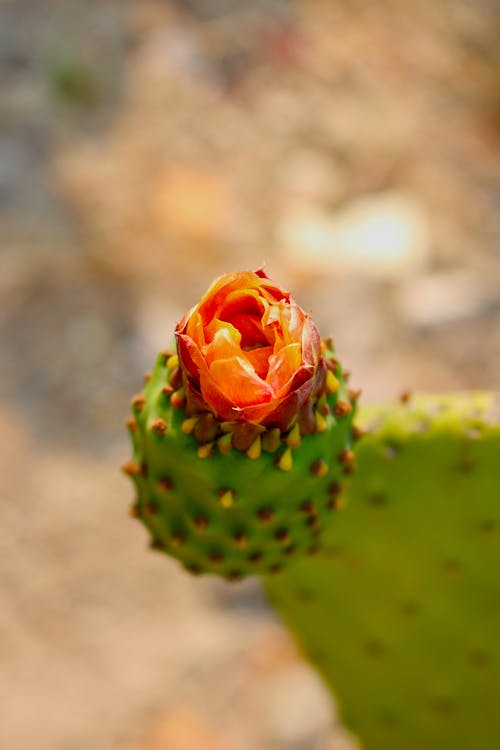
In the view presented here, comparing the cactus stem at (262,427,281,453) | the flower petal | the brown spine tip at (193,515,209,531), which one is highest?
the brown spine tip at (193,515,209,531)

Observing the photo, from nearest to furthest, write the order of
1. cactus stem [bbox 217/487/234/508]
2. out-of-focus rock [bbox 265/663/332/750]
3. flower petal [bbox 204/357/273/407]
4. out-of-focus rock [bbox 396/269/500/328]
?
flower petal [bbox 204/357/273/407]
cactus stem [bbox 217/487/234/508]
out-of-focus rock [bbox 265/663/332/750]
out-of-focus rock [bbox 396/269/500/328]

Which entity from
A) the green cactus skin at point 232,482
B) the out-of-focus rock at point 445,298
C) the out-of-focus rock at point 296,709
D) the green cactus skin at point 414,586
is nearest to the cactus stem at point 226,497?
the green cactus skin at point 232,482

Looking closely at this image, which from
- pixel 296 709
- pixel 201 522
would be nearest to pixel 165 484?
pixel 201 522

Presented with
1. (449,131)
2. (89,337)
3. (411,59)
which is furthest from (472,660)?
(411,59)

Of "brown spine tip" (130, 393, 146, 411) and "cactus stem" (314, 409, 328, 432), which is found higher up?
"brown spine tip" (130, 393, 146, 411)

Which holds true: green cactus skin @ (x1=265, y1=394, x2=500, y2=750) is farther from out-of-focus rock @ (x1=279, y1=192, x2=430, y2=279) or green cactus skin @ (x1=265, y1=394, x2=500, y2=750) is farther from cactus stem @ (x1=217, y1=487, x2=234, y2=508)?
out-of-focus rock @ (x1=279, y1=192, x2=430, y2=279)

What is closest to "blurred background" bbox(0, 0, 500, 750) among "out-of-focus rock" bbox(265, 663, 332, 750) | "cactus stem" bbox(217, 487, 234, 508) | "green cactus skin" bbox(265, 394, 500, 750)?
"out-of-focus rock" bbox(265, 663, 332, 750)

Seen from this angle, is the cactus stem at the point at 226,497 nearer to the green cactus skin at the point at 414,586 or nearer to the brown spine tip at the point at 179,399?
the brown spine tip at the point at 179,399

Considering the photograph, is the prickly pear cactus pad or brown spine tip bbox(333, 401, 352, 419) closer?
the prickly pear cactus pad
